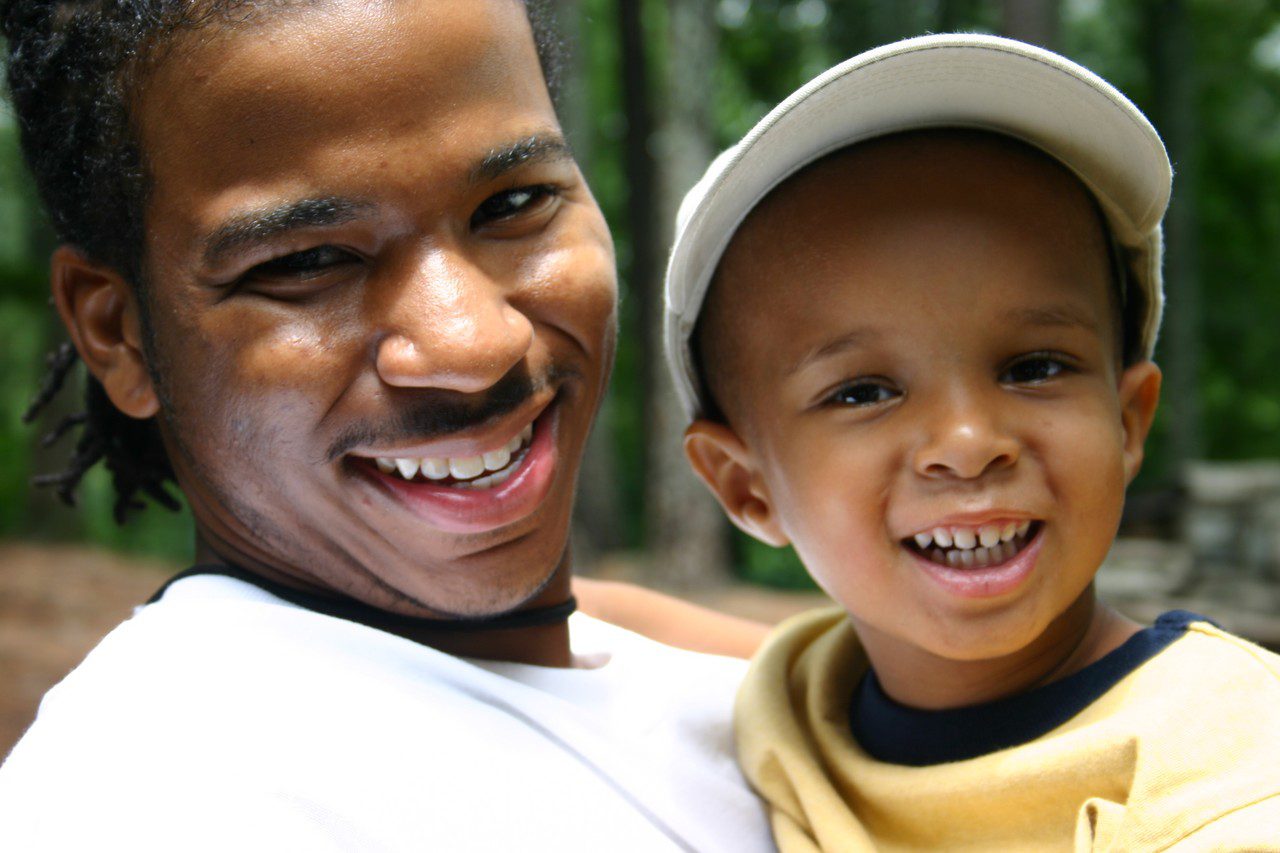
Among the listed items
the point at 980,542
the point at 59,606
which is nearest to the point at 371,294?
the point at 980,542

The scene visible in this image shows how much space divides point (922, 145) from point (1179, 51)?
13030 mm

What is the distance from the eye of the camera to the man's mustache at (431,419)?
161 cm

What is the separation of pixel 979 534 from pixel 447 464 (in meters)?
0.73

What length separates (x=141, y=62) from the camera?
1.60 meters

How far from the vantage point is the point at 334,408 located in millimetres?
1602

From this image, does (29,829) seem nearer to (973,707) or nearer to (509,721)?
(509,721)

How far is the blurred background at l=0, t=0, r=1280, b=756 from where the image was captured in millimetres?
7980

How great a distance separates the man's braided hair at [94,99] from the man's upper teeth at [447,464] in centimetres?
38

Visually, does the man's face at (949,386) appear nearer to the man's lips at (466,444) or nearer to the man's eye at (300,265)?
the man's lips at (466,444)

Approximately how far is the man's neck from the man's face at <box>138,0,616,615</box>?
0.13ft

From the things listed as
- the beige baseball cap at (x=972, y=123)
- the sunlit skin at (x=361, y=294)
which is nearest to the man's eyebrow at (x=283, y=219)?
the sunlit skin at (x=361, y=294)

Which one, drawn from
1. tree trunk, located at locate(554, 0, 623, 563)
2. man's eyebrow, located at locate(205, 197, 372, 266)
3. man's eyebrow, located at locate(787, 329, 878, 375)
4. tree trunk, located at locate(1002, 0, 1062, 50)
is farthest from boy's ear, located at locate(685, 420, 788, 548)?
tree trunk, located at locate(554, 0, 623, 563)

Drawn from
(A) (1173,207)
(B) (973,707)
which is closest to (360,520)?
(B) (973,707)

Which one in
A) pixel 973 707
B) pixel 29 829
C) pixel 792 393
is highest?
pixel 792 393
